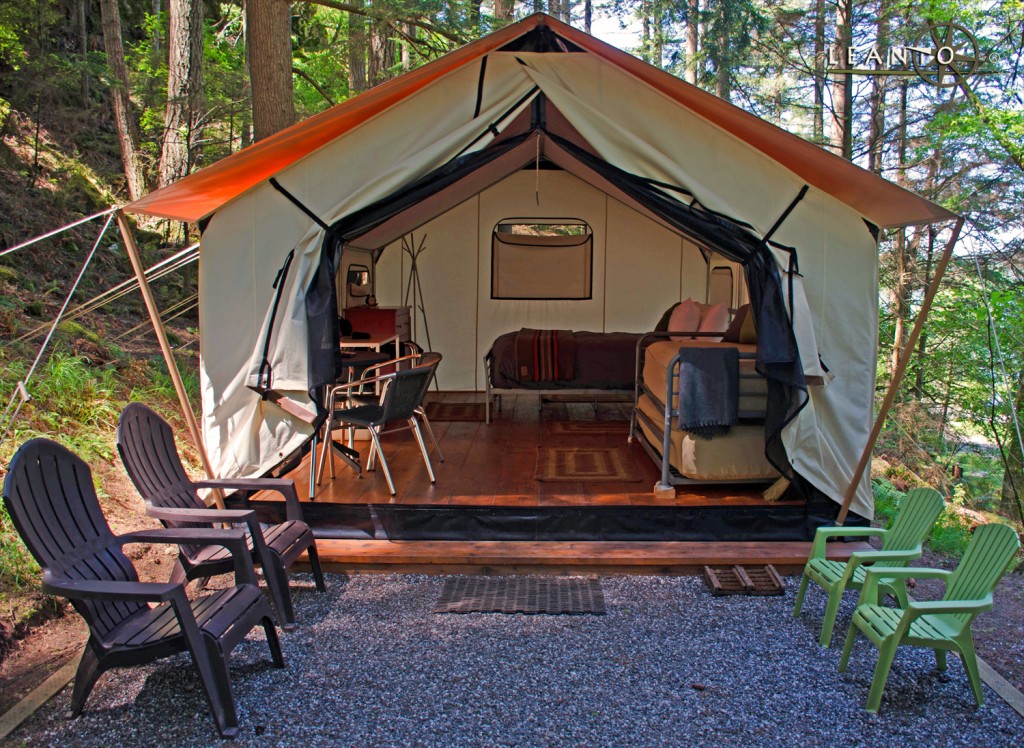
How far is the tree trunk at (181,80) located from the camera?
349 inches

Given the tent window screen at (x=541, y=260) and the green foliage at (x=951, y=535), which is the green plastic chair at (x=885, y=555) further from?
the tent window screen at (x=541, y=260)

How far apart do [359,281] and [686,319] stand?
121 inches

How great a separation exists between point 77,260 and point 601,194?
5318mm

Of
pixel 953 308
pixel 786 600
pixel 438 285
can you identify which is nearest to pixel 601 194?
pixel 438 285

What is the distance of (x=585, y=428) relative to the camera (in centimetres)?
620

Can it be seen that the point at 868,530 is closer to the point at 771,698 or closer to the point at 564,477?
the point at 771,698

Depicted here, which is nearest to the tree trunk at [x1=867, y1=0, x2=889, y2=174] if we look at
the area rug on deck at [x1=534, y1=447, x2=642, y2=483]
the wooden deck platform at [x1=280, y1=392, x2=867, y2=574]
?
the wooden deck platform at [x1=280, y1=392, x2=867, y2=574]

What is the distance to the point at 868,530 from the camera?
316 cm

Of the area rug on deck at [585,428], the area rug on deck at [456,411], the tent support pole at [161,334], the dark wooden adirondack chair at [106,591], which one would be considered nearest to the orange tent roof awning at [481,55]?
the tent support pole at [161,334]

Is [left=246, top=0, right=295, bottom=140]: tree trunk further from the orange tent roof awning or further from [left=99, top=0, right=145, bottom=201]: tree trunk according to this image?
[left=99, top=0, right=145, bottom=201]: tree trunk

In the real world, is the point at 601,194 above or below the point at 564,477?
above

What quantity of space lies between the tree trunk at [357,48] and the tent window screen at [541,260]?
2.53 metres

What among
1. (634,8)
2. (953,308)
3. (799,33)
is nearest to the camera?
(953,308)

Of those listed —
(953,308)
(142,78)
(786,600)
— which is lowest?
(786,600)
